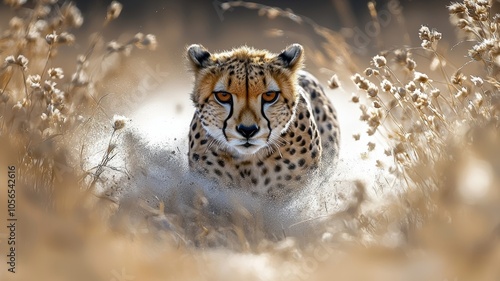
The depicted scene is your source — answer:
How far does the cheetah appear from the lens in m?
5.16

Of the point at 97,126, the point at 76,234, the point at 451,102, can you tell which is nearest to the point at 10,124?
the point at 97,126

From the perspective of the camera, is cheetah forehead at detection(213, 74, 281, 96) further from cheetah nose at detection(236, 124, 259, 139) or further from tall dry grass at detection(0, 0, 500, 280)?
tall dry grass at detection(0, 0, 500, 280)

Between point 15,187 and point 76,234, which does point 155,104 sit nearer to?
point 15,187

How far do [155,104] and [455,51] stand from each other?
178 inches

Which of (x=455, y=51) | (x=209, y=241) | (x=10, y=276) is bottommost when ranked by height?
(x=455, y=51)

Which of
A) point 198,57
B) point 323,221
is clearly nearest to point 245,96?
point 198,57

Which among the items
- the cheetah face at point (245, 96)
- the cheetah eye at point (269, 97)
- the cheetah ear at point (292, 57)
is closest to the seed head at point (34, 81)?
the cheetah face at point (245, 96)

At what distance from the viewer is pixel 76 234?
3.40 metres

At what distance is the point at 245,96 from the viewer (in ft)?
16.9

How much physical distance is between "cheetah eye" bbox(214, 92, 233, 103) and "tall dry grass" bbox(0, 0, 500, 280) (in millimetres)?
526

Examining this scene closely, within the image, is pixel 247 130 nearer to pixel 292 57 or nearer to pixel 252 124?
pixel 252 124

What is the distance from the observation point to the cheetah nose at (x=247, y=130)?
5.06m

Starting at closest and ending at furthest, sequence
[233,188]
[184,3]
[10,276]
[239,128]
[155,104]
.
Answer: [10,276]
[239,128]
[233,188]
[155,104]
[184,3]

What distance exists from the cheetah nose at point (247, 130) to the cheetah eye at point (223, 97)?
0.21 metres
